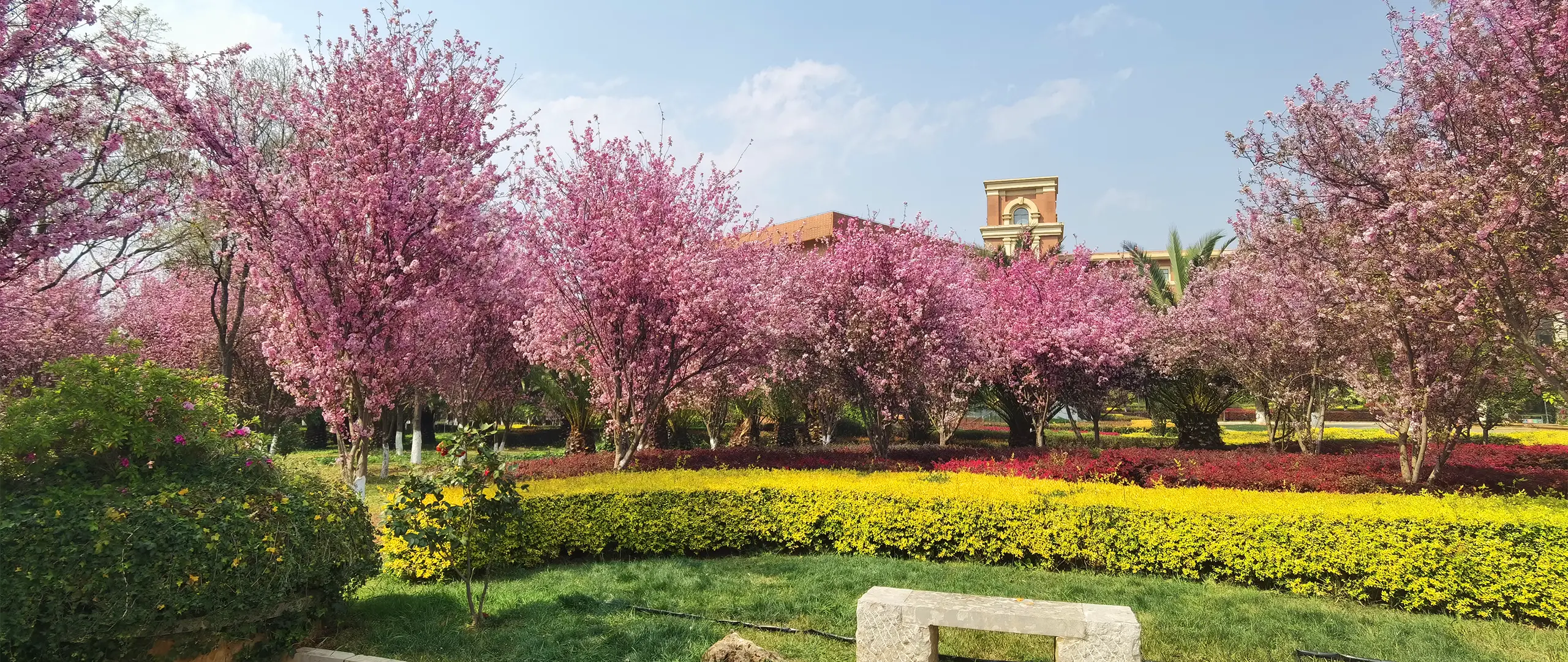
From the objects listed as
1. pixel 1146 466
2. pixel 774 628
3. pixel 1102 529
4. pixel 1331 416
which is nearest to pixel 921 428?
pixel 1146 466

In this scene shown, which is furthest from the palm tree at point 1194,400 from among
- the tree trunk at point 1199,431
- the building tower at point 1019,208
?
the building tower at point 1019,208

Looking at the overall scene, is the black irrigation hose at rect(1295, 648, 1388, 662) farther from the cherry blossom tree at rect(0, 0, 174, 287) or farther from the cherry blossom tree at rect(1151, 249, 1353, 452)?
the cherry blossom tree at rect(0, 0, 174, 287)

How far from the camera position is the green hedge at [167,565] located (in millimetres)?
4168

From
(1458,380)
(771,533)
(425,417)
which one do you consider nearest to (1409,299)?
(1458,380)

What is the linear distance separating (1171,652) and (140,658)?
6.37m

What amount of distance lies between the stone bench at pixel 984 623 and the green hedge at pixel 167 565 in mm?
3716

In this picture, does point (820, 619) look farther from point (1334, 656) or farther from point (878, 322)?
point (878, 322)

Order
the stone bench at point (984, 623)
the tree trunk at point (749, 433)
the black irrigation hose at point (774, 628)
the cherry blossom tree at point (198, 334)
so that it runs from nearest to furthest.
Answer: the stone bench at point (984, 623), the black irrigation hose at point (774, 628), the tree trunk at point (749, 433), the cherry blossom tree at point (198, 334)

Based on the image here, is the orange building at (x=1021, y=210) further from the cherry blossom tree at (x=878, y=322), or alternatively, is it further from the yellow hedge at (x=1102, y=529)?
the yellow hedge at (x=1102, y=529)

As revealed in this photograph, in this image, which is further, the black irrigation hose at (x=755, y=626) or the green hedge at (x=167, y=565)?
the black irrigation hose at (x=755, y=626)

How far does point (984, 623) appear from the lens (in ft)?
15.1

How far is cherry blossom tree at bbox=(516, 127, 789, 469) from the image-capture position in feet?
36.0

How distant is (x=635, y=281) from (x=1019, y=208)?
4200 cm

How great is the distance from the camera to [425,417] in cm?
2748
